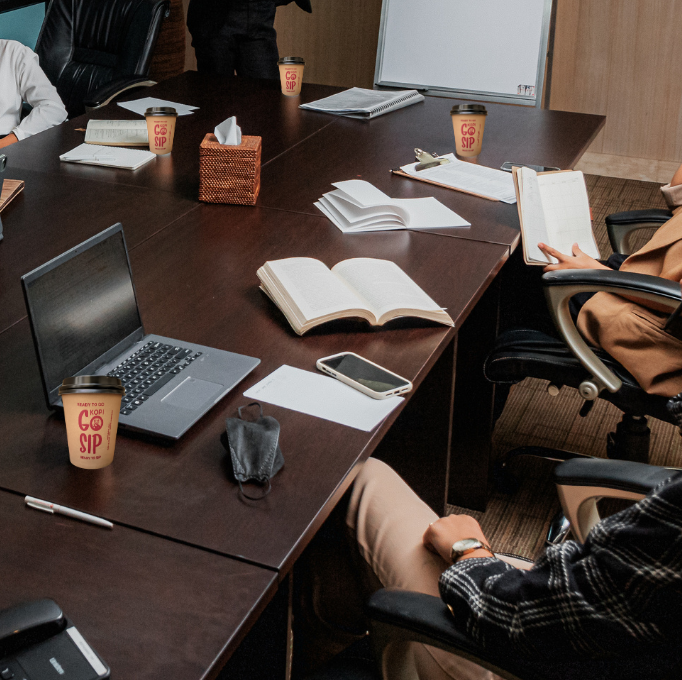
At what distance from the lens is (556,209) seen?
2.03m

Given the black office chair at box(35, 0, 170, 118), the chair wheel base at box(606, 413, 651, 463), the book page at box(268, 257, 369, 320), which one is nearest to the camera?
the book page at box(268, 257, 369, 320)

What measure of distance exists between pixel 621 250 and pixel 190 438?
4.90 feet

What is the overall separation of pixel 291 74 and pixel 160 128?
30.9 inches

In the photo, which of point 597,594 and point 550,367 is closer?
point 597,594

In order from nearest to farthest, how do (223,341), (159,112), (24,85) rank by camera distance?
1. (223,341)
2. (159,112)
3. (24,85)

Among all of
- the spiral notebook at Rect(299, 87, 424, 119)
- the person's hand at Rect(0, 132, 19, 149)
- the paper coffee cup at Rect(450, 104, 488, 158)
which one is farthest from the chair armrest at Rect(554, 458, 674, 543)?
the person's hand at Rect(0, 132, 19, 149)

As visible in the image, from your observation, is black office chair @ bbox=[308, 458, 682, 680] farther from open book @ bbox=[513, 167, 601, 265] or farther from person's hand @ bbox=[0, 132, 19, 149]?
person's hand @ bbox=[0, 132, 19, 149]

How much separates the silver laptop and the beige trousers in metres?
0.28

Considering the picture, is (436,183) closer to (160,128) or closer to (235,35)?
(160,128)

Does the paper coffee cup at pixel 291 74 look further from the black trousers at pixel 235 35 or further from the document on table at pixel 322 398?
the document on table at pixel 322 398

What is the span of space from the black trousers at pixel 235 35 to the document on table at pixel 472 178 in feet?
5.72

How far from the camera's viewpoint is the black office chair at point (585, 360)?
1.66 metres

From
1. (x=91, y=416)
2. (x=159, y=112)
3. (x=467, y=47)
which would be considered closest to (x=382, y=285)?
(x=91, y=416)

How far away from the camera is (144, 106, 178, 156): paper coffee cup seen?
88.9 inches
